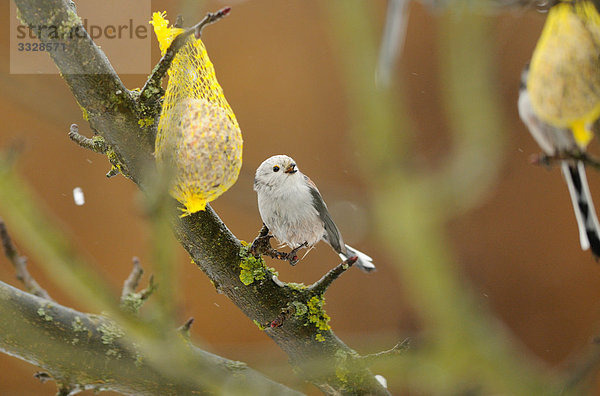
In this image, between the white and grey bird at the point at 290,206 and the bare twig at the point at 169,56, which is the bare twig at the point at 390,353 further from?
the bare twig at the point at 169,56

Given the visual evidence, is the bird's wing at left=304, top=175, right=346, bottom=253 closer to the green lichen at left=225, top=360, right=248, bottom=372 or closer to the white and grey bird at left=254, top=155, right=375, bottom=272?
the white and grey bird at left=254, top=155, right=375, bottom=272

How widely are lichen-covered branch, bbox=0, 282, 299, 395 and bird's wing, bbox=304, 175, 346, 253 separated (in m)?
0.14

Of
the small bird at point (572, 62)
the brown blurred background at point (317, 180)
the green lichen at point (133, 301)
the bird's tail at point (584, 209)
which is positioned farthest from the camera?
the brown blurred background at point (317, 180)

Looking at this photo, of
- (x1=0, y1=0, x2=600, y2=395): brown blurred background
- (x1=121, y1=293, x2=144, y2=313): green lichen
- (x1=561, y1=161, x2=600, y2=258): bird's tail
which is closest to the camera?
(x1=561, y1=161, x2=600, y2=258): bird's tail

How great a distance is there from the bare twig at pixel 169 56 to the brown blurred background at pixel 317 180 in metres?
0.51

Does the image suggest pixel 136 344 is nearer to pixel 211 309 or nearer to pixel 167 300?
pixel 167 300

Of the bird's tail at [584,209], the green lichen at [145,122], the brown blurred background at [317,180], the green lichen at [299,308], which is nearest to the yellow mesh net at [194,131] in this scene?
the green lichen at [145,122]

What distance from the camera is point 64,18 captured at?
1.30ft

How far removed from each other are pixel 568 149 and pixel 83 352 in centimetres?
43

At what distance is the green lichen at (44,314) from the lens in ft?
1.59

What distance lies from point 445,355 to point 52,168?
1.33 metres

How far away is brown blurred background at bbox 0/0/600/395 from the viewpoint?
107cm

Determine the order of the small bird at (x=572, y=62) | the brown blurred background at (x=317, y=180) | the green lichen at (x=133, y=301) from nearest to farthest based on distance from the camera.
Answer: the small bird at (x=572, y=62) < the green lichen at (x=133, y=301) < the brown blurred background at (x=317, y=180)

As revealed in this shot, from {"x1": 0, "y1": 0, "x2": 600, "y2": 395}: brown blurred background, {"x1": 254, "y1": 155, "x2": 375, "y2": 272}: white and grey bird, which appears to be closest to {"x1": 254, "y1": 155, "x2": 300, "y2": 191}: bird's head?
{"x1": 254, "y1": 155, "x2": 375, "y2": 272}: white and grey bird
